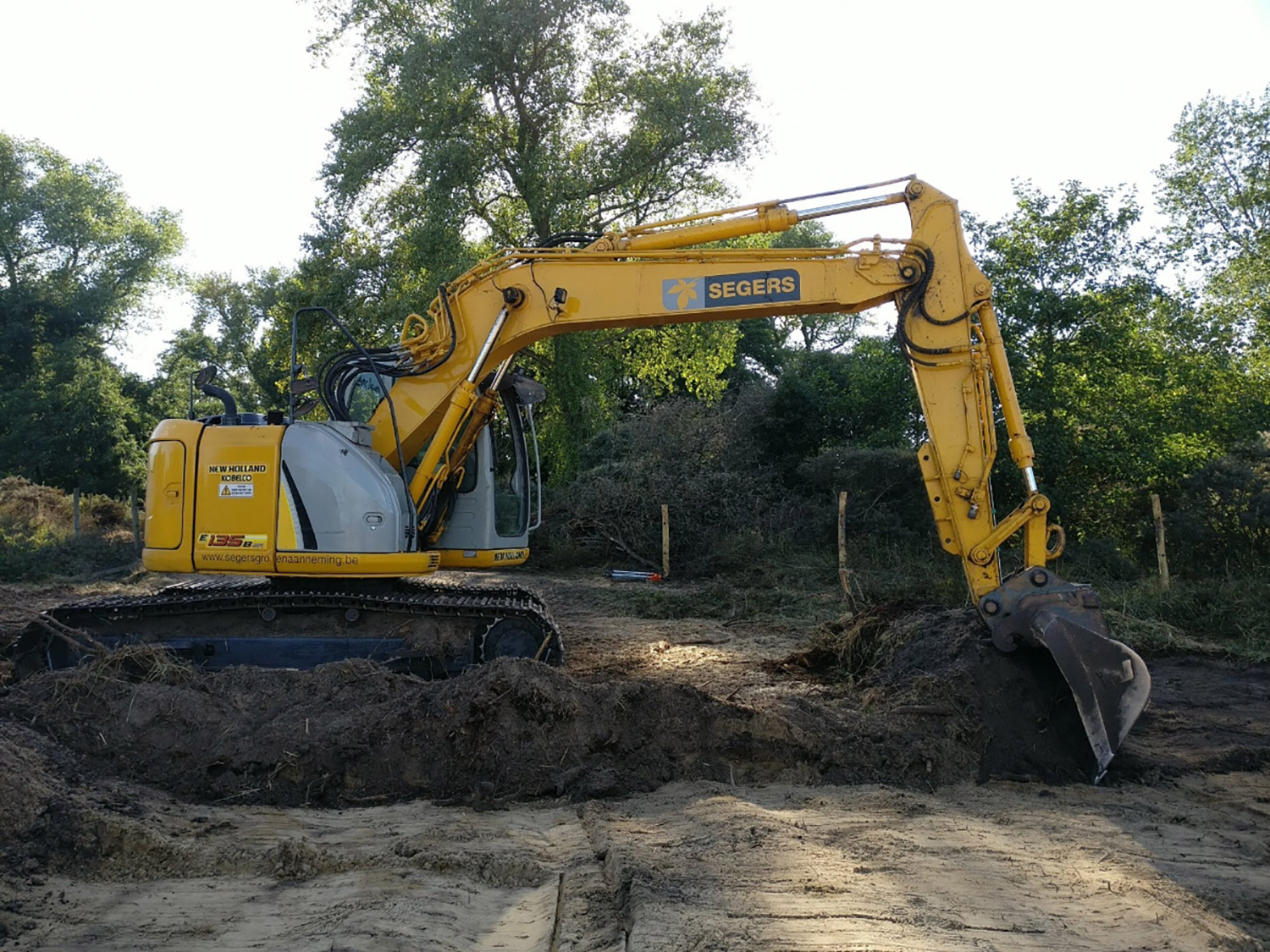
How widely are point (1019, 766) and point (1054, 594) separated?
1.05m

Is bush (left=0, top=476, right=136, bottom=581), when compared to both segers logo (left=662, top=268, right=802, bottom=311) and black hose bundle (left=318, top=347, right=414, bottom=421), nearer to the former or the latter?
black hose bundle (left=318, top=347, right=414, bottom=421)

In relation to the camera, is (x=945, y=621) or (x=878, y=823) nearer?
(x=878, y=823)

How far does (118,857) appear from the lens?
443 centimetres

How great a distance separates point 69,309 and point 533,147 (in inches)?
625

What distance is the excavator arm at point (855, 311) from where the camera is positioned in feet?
20.4

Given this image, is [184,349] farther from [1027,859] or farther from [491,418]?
[1027,859]

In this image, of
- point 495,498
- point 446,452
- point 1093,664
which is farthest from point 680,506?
point 1093,664

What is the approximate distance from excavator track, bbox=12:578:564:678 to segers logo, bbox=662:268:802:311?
256 cm

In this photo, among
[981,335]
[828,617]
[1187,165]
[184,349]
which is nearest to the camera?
[981,335]

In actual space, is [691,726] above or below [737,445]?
below

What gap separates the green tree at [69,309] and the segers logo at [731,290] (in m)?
20.5

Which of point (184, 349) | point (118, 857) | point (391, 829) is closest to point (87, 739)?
point (118, 857)

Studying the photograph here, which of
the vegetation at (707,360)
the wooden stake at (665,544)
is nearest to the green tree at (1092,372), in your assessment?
the vegetation at (707,360)

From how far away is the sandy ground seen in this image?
362cm
